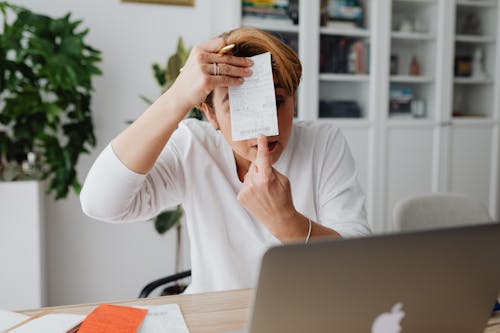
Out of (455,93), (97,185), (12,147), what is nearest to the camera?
(97,185)

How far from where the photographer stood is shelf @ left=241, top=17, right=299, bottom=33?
269cm

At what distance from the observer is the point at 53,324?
84cm

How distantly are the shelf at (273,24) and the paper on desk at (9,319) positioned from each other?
2147 millimetres

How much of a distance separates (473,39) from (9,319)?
3290 millimetres

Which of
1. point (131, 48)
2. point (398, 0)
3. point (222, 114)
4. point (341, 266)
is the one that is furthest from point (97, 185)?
point (398, 0)

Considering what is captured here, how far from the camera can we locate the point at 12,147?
7.23 feet

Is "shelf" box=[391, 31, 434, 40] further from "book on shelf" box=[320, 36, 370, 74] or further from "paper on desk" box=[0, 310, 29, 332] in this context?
"paper on desk" box=[0, 310, 29, 332]

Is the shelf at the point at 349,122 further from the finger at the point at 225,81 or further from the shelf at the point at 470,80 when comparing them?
the finger at the point at 225,81

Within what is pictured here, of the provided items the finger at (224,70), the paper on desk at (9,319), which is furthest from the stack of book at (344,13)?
the paper on desk at (9,319)

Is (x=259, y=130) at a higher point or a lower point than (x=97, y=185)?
higher

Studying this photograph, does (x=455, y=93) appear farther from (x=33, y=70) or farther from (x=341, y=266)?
(x=341, y=266)

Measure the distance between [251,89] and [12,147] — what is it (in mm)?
1667

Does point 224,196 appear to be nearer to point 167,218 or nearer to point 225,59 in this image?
point 225,59

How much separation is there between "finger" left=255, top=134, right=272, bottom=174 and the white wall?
1796mm
